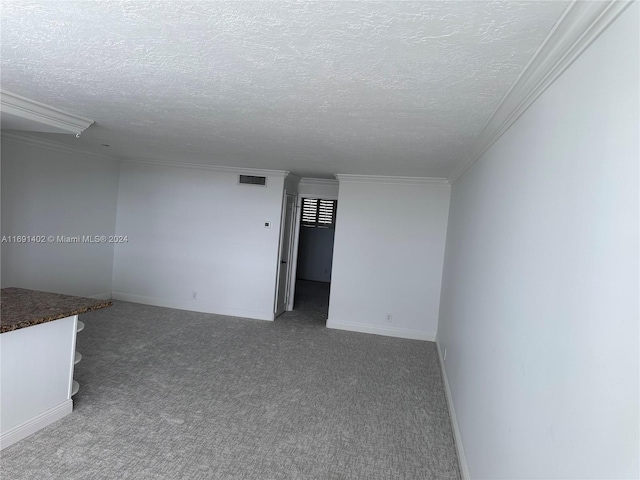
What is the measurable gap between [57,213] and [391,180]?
16.3 feet

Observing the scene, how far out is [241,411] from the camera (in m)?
3.58

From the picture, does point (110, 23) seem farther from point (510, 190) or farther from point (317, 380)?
point (317, 380)

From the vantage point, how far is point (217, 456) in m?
2.89

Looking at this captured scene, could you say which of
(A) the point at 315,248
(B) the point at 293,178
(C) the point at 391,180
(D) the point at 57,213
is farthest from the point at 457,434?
(A) the point at 315,248

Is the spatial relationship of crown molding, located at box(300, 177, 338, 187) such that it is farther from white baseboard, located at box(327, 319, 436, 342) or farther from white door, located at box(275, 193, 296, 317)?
white baseboard, located at box(327, 319, 436, 342)

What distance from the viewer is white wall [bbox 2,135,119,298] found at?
17.2 feet

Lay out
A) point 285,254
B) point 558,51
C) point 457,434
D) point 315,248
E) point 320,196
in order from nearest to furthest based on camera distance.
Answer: point 558,51, point 457,434, point 285,254, point 320,196, point 315,248

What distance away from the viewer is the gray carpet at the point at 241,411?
2791 mm

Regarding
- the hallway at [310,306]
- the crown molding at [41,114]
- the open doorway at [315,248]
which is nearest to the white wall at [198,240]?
the hallway at [310,306]

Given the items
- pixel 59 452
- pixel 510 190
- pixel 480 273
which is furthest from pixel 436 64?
pixel 59 452

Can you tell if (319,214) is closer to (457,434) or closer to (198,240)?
(198,240)

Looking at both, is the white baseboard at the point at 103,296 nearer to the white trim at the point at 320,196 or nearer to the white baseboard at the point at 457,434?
the white trim at the point at 320,196

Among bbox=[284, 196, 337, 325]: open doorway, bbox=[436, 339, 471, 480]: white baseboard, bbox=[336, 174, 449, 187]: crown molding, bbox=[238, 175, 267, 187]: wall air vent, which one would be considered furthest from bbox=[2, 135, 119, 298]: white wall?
bbox=[436, 339, 471, 480]: white baseboard

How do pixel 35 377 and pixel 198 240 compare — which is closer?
pixel 35 377
